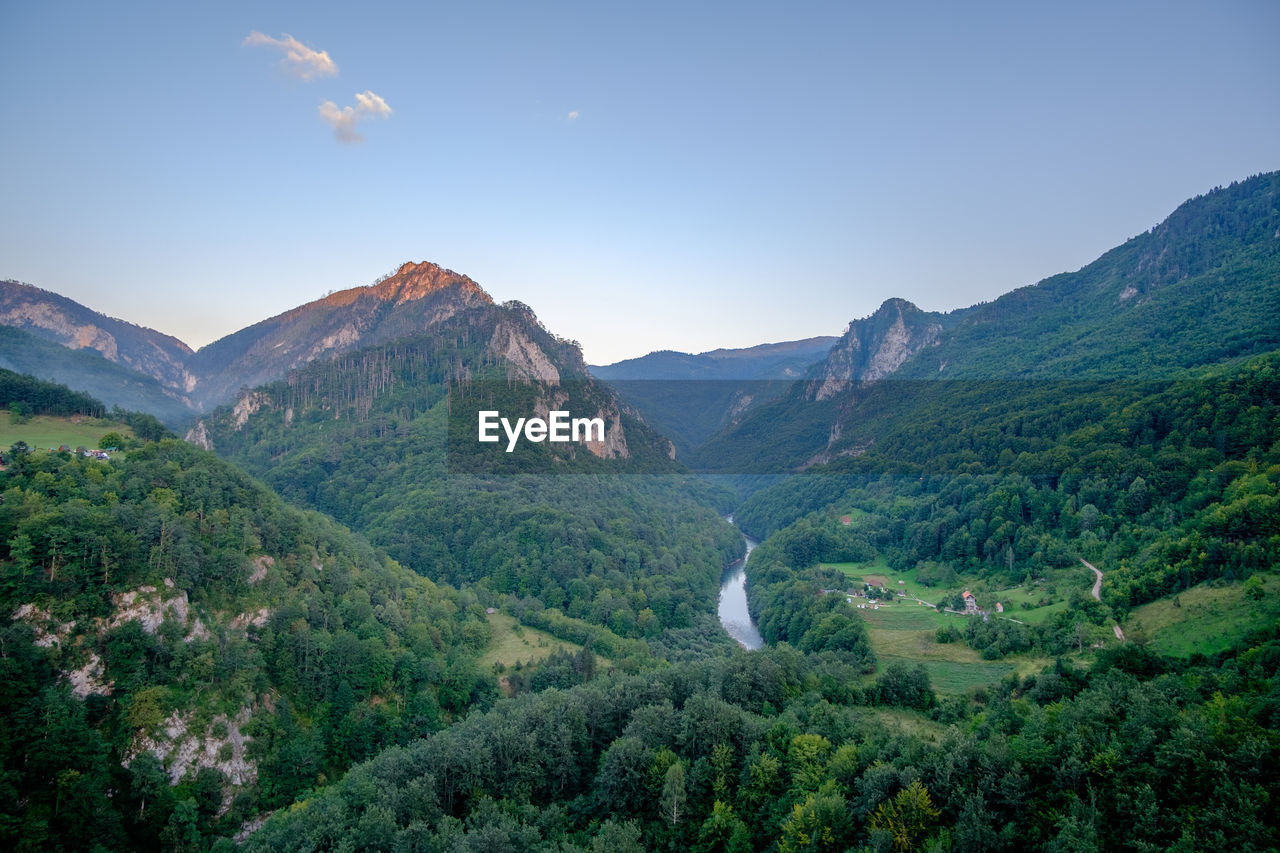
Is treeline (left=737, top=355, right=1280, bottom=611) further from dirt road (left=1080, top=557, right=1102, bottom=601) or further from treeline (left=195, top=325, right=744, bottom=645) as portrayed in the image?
treeline (left=195, top=325, right=744, bottom=645)

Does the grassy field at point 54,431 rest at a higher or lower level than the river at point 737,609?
higher

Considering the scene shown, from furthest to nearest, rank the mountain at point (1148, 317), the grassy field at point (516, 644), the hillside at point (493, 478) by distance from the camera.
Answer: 1. the mountain at point (1148, 317)
2. the hillside at point (493, 478)
3. the grassy field at point (516, 644)

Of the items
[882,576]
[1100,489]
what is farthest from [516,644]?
[1100,489]

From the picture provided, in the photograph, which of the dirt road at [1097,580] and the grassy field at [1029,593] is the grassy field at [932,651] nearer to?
the grassy field at [1029,593]

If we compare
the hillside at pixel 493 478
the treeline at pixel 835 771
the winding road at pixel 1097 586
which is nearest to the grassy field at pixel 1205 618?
the winding road at pixel 1097 586

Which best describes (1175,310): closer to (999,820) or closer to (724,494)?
(724,494)

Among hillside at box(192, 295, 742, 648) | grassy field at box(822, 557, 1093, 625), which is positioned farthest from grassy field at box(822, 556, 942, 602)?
hillside at box(192, 295, 742, 648)

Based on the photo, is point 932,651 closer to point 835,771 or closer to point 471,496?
point 835,771
